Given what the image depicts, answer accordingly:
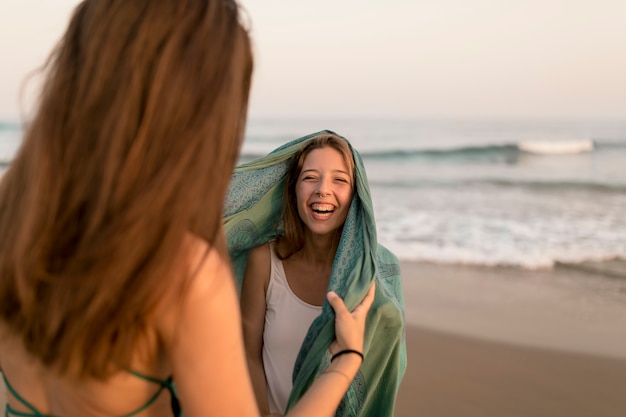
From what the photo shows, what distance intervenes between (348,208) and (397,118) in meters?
26.5

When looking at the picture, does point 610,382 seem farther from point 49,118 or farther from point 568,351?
point 49,118

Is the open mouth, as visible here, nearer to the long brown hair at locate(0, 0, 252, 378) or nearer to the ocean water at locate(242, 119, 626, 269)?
the long brown hair at locate(0, 0, 252, 378)

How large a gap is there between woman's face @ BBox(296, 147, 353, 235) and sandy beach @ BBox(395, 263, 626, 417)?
1.68 m

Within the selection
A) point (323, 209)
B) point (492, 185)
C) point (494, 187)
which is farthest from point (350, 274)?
point (492, 185)

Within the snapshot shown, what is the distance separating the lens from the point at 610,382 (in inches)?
183

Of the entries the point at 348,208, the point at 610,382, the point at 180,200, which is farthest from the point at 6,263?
the point at 610,382

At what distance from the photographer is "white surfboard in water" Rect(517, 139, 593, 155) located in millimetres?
20344

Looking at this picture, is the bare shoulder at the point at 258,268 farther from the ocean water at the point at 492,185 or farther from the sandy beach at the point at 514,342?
the sandy beach at the point at 514,342

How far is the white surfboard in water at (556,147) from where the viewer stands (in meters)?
20.3

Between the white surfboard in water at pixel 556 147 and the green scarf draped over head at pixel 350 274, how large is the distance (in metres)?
18.3

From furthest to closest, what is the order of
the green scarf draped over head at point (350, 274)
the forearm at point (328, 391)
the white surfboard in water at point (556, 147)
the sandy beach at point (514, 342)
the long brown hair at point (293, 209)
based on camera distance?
the white surfboard in water at point (556, 147)
the sandy beach at point (514, 342)
the long brown hair at point (293, 209)
the green scarf draped over head at point (350, 274)
the forearm at point (328, 391)

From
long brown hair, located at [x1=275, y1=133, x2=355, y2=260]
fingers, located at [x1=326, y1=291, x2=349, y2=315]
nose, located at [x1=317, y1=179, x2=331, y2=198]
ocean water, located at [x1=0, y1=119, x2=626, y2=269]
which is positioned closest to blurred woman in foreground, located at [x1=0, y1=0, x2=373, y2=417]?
ocean water, located at [x1=0, y1=119, x2=626, y2=269]

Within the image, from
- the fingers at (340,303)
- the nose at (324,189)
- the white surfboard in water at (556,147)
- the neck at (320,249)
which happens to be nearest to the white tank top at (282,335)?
the neck at (320,249)

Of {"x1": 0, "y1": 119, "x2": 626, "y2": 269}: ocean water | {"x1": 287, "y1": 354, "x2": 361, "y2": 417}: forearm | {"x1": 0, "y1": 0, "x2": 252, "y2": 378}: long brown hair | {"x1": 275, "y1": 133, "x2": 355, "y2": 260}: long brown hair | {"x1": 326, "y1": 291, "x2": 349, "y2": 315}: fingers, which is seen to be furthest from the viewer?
{"x1": 0, "y1": 119, "x2": 626, "y2": 269}: ocean water
